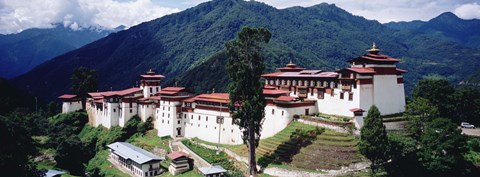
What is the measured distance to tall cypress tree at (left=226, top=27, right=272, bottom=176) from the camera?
47.2 m

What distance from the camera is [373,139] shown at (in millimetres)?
39750

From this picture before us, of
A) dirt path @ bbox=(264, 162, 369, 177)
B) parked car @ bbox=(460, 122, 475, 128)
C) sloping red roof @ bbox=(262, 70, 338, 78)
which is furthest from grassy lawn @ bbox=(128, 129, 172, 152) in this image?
parked car @ bbox=(460, 122, 475, 128)

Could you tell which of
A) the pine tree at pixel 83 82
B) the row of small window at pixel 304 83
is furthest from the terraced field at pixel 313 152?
the pine tree at pixel 83 82

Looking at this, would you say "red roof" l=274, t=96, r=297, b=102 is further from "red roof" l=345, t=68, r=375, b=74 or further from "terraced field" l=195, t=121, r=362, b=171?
"red roof" l=345, t=68, r=375, b=74

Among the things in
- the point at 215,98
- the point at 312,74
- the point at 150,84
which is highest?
the point at 312,74

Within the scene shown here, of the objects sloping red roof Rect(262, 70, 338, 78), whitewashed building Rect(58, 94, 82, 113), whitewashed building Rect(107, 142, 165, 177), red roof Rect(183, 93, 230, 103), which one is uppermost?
sloping red roof Rect(262, 70, 338, 78)

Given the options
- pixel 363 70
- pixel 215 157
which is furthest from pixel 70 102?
pixel 363 70

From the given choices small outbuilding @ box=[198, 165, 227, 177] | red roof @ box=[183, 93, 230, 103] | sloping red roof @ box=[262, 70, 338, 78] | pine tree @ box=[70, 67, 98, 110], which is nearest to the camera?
small outbuilding @ box=[198, 165, 227, 177]

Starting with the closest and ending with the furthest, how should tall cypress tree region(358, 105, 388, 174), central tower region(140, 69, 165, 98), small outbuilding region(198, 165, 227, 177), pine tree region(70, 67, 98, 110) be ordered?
tall cypress tree region(358, 105, 388, 174), small outbuilding region(198, 165, 227, 177), central tower region(140, 69, 165, 98), pine tree region(70, 67, 98, 110)

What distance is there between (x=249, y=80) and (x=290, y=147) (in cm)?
891

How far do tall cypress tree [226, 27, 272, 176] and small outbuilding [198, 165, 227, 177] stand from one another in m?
3.32

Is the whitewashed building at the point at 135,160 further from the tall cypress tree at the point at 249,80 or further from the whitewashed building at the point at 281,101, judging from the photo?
the tall cypress tree at the point at 249,80

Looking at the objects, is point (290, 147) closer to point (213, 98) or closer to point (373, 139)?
point (373, 139)

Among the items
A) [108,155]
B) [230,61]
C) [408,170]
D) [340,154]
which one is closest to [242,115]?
[230,61]
